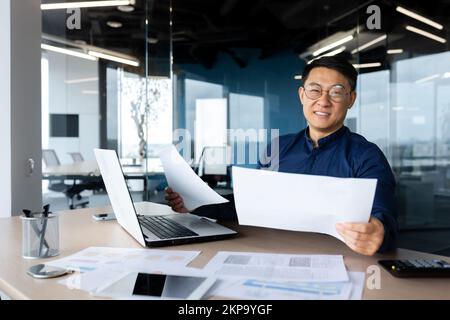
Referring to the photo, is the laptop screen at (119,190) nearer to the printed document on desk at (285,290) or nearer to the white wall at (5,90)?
the printed document on desk at (285,290)

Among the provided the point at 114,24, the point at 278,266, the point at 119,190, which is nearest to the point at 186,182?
the point at 119,190

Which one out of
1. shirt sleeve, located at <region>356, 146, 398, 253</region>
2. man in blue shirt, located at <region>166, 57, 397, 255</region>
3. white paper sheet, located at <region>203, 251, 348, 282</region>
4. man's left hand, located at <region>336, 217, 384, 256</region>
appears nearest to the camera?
white paper sheet, located at <region>203, 251, 348, 282</region>

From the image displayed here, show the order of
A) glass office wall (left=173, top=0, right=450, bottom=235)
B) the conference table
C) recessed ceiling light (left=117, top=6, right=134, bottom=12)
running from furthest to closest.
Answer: recessed ceiling light (left=117, top=6, right=134, bottom=12)
the conference table
glass office wall (left=173, top=0, right=450, bottom=235)

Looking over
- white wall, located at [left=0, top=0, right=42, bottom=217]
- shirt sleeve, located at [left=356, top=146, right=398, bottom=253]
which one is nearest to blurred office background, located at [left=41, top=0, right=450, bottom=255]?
white wall, located at [left=0, top=0, right=42, bottom=217]

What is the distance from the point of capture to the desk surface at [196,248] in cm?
88

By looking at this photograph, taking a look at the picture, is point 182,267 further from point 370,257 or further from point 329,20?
point 329,20

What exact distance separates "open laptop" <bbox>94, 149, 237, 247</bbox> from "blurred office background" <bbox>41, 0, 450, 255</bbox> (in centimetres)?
258

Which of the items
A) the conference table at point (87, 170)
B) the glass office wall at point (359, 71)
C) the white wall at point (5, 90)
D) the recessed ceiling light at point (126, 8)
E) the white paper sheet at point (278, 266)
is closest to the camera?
the white paper sheet at point (278, 266)

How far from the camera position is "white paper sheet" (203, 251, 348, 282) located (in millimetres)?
955

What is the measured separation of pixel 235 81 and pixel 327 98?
4.79 metres

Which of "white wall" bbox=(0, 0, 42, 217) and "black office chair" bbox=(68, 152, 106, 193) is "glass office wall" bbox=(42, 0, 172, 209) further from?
"white wall" bbox=(0, 0, 42, 217)

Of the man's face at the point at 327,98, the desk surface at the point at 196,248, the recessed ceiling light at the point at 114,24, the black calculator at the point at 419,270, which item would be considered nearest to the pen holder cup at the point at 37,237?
the desk surface at the point at 196,248

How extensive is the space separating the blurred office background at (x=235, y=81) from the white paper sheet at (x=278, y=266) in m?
2.99

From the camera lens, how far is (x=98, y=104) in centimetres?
527
